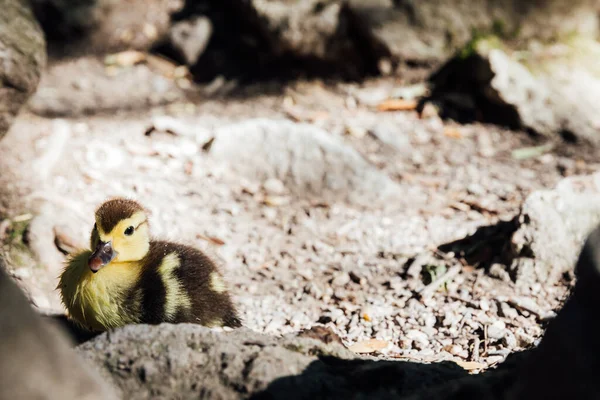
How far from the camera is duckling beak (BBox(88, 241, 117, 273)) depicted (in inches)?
103

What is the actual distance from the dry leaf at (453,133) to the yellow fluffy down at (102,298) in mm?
3076

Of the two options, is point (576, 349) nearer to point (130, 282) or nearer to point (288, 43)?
point (130, 282)

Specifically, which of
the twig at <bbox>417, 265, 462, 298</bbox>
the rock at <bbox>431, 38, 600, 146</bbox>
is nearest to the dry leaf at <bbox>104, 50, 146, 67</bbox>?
the rock at <bbox>431, 38, 600, 146</bbox>

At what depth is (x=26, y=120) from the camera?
4707mm

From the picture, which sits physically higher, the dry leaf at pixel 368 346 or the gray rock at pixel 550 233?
the gray rock at pixel 550 233

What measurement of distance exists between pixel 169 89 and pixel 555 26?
3.36 meters

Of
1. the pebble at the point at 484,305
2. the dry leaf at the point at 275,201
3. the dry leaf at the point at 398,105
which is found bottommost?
the dry leaf at the point at 275,201

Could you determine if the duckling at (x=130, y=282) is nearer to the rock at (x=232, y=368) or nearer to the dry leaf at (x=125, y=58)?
the rock at (x=232, y=368)

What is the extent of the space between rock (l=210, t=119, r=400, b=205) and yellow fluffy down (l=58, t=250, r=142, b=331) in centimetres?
186

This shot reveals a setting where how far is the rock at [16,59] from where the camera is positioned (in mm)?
3408

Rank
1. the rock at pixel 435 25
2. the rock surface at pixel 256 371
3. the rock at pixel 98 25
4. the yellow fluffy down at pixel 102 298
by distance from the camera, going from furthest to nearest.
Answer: the rock at pixel 98 25, the rock at pixel 435 25, the yellow fluffy down at pixel 102 298, the rock surface at pixel 256 371

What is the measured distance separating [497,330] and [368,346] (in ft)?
1.84

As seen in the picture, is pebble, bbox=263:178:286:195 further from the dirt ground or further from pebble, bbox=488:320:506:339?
pebble, bbox=488:320:506:339

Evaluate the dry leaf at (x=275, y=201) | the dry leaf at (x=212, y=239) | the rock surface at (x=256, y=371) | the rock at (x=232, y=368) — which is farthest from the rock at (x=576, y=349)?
the dry leaf at (x=275, y=201)
